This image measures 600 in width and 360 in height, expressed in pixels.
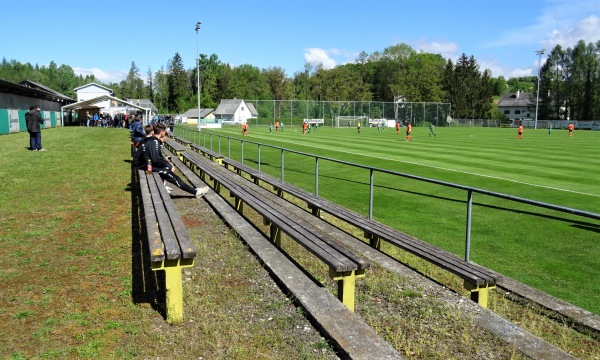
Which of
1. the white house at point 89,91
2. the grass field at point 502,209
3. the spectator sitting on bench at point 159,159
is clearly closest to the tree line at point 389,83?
the white house at point 89,91

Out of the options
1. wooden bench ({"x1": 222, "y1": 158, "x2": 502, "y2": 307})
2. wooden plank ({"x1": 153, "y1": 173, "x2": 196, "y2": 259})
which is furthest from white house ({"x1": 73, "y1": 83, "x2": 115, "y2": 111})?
wooden bench ({"x1": 222, "y1": 158, "x2": 502, "y2": 307})

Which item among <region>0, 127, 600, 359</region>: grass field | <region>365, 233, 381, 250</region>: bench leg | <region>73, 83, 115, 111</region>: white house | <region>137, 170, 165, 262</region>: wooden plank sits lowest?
<region>0, 127, 600, 359</region>: grass field

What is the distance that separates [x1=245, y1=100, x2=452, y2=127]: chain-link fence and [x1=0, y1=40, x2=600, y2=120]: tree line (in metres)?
19.4

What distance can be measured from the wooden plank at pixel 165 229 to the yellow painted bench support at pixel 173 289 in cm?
10

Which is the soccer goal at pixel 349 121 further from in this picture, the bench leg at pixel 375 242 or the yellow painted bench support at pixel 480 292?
the yellow painted bench support at pixel 480 292

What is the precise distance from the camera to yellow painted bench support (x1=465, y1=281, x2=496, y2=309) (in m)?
4.36

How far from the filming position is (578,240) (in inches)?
302

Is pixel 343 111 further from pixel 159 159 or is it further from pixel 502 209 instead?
pixel 159 159

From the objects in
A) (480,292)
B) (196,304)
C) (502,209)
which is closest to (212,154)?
(502,209)

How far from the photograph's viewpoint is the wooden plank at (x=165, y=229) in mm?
3950

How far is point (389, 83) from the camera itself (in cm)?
11388

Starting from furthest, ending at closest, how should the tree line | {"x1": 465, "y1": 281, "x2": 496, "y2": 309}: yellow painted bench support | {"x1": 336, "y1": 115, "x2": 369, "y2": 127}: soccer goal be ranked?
1. the tree line
2. {"x1": 336, "y1": 115, "x2": 369, "y2": 127}: soccer goal
3. {"x1": 465, "y1": 281, "x2": 496, "y2": 309}: yellow painted bench support

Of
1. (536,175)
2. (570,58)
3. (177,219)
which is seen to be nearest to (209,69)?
(570,58)

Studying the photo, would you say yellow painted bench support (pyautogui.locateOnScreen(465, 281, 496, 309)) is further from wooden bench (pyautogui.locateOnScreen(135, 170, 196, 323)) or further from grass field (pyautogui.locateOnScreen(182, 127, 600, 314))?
wooden bench (pyautogui.locateOnScreen(135, 170, 196, 323))
